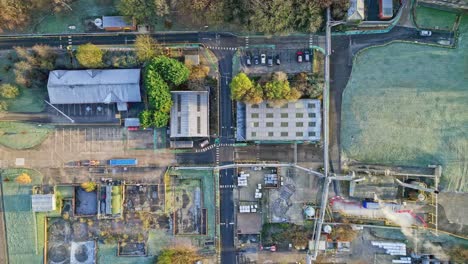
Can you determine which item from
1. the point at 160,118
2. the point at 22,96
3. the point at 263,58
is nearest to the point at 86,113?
the point at 22,96

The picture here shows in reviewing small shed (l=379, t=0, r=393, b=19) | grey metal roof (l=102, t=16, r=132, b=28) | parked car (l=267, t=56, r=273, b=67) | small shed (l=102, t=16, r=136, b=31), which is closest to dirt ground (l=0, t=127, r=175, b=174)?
small shed (l=102, t=16, r=136, b=31)

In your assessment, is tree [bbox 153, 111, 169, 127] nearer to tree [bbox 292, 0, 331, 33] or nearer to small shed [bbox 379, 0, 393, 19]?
tree [bbox 292, 0, 331, 33]

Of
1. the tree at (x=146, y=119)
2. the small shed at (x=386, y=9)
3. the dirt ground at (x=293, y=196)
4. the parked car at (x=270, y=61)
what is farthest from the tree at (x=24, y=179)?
the small shed at (x=386, y=9)

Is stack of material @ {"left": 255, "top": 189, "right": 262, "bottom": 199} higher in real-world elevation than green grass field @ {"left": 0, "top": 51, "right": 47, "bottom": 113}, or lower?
lower

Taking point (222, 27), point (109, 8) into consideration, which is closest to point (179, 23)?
point (222, 27)

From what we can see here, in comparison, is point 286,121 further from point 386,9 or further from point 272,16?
point 386,9

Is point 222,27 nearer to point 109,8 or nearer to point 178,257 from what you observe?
point 109,8
